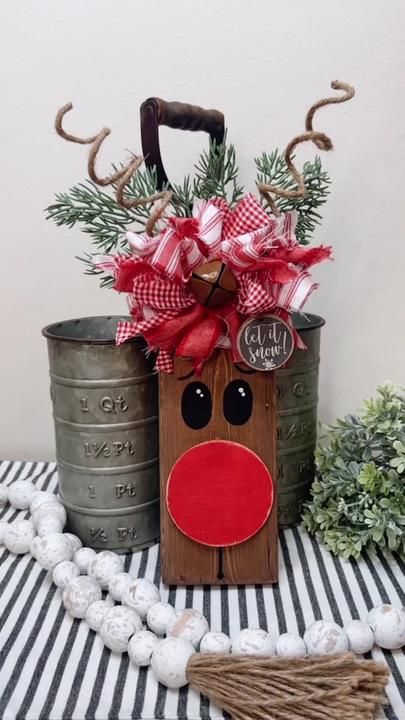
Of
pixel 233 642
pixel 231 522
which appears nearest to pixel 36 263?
pixel 231 522

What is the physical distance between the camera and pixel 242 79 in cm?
84

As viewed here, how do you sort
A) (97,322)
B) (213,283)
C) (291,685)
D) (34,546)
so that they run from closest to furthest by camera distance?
(291,685) < (213,283) < (34,546) < (97,322)

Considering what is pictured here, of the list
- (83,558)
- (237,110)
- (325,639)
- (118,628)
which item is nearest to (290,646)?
(325,639)

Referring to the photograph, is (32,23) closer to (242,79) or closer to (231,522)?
(242,79)

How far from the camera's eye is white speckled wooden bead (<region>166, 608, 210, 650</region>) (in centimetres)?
54

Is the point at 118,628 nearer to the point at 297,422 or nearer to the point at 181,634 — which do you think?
the point at 181,634

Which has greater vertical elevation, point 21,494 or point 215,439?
point 215,439

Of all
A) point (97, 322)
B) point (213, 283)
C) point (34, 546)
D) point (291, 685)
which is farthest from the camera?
point (97, 322)

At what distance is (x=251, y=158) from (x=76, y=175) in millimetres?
258

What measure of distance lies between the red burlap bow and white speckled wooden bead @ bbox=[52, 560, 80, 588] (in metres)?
0.24

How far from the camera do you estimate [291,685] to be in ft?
1.56

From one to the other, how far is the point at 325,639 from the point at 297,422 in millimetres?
286

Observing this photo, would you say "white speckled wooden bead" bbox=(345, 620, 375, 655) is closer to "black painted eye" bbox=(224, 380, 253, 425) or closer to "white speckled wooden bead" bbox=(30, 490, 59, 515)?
"black painted eye" bbox=(224, 380, 253, 425)

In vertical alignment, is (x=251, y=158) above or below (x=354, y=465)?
above
